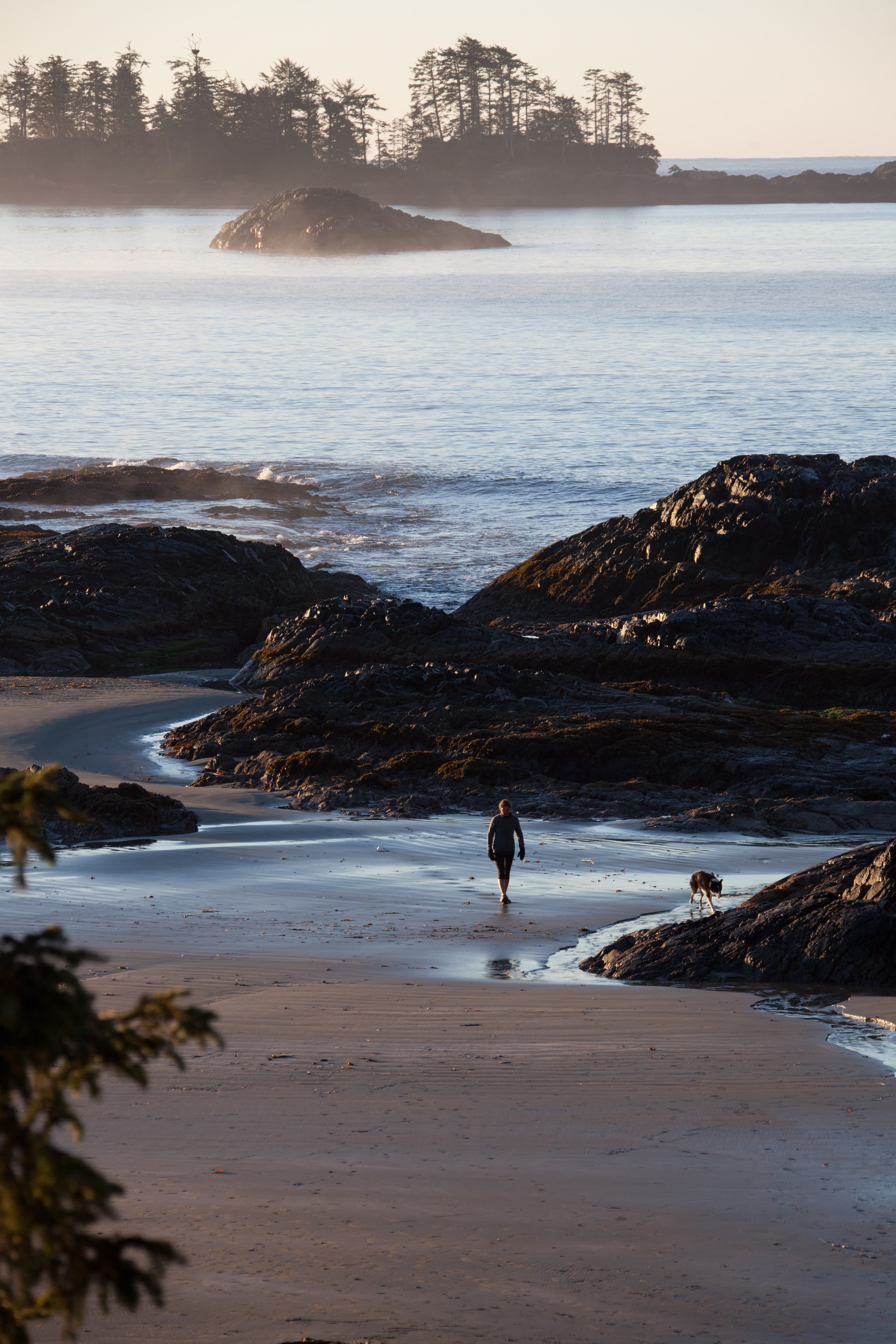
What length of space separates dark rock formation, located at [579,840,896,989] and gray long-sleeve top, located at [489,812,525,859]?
6.65 ft

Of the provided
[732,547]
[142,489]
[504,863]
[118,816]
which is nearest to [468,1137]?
[504,863]

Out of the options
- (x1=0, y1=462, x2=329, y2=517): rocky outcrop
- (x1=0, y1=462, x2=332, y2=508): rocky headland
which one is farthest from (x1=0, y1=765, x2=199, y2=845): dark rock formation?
(x1=0, y1=462, x2=329, y2=517): rocky outcrop

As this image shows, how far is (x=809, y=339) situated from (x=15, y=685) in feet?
226

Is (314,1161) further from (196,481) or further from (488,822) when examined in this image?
(196,481)

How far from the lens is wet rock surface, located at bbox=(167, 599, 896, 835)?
596 inches

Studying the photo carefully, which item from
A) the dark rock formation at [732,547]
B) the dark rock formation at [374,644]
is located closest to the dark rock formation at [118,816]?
the dark rock formation at [374,644]

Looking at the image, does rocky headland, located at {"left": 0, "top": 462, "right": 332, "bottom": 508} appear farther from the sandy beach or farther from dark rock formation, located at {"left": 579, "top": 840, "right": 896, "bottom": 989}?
dark rock formation, located at {"left": 579, "top": 840, "right": 896, "bottom": 989}

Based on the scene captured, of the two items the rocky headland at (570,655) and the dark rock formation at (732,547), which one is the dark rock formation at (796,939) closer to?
the rocky headland at (570,655)

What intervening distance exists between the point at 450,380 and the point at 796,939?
63583 millimetres

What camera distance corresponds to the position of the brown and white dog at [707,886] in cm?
1077

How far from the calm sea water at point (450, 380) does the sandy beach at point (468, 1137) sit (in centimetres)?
1973

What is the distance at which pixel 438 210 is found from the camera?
17975 centimetres

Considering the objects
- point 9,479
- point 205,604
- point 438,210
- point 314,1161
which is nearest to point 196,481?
point 9,479

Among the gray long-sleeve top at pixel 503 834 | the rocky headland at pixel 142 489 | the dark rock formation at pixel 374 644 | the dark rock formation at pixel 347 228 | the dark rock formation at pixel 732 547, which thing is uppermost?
the dark rock formation at pixel 347 228
